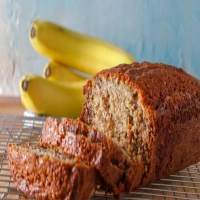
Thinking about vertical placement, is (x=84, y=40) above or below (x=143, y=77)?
below

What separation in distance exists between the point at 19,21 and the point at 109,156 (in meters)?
2.20

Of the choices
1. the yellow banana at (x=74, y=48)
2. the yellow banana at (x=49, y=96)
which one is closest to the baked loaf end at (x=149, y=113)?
the yellow banana at (x=49, y=96)

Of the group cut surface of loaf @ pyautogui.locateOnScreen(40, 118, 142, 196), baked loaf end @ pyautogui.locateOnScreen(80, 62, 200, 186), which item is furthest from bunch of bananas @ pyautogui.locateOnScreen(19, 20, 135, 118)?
cut surface of loaf @ pyautogui.locateOnScreen(40, 118, 142, 196)

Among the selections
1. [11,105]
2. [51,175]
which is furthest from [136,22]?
[51,175]

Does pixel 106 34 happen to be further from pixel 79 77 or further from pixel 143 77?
pixel 143 77

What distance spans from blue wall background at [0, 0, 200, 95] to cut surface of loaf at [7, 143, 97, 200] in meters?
1.92

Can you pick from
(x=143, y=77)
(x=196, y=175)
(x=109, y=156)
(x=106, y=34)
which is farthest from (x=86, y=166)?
(x=106, y=34)

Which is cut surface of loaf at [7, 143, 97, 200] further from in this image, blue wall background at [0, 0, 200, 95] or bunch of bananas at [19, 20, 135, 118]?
blue wall background at [0, 0, 200, 95]

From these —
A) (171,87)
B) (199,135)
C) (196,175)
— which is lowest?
(196,175)

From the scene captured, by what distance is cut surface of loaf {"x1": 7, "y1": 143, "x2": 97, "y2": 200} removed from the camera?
4.12 feet

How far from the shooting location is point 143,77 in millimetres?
1600

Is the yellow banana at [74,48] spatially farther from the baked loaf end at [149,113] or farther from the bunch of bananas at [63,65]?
the baked loaf end at [149,113]

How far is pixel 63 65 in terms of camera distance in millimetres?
3039

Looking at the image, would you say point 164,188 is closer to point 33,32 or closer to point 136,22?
point 33,32
